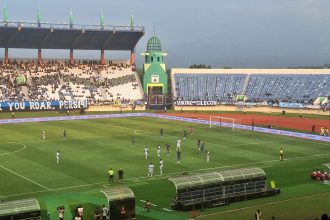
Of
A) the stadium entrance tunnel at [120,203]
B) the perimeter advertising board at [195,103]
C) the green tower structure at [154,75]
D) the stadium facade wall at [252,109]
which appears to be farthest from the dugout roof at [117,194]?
the green tower structure at [154,75]

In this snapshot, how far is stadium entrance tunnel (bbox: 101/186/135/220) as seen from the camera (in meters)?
27.3

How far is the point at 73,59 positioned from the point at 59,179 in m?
77.2

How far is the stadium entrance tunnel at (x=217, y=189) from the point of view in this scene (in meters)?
30.4

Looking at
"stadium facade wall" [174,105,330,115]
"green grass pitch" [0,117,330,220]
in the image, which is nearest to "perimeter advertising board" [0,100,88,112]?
"stadium facade wall" [174,105,330,115]

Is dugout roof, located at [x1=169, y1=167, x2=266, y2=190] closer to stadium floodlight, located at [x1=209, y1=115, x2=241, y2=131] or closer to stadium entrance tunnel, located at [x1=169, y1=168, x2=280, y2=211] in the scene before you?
stadium entrance tunnel, located at [x1=169, y1=168, x2=280, y2=211]

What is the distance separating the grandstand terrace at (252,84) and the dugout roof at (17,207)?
3272 inches

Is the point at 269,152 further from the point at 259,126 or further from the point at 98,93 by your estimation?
the point at 98,93

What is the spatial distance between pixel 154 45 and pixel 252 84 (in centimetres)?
2271

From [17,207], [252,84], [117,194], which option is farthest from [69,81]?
[17,207]

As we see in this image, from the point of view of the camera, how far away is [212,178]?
31.5 meters

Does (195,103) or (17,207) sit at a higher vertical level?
(195,103)

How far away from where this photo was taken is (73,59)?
113000 millimetres

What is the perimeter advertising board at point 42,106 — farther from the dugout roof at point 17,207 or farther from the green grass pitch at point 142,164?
the dugout roof at point 17,207

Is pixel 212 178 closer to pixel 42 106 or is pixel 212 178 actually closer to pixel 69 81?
pixel 42 106
